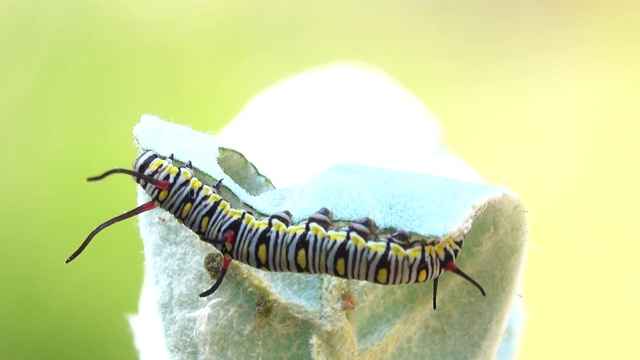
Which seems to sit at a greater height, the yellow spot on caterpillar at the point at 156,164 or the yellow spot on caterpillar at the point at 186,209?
the yellow spot on caterpillar at the point at 156,164

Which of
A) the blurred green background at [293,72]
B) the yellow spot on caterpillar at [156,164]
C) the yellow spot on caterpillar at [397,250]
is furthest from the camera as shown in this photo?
the blurred green background at [293,72]

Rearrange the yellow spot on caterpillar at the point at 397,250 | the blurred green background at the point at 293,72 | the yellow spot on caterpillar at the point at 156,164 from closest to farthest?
the yellow spot on caterpillar at the point at 397,250, the yellow spot on caterpillar at the point at 156,164, the blurred green background at the point at 293,72

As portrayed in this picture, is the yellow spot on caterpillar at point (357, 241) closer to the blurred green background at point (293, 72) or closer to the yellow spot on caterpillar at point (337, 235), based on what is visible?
the yellow spot on caterpillar at point (337, 235)

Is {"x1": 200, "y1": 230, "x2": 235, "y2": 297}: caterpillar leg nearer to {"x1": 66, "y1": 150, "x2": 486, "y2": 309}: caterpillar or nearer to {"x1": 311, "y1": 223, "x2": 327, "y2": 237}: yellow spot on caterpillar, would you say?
{"x1": 66, "y1": 150, "x2": 486, "y2": 309}: caterpillar

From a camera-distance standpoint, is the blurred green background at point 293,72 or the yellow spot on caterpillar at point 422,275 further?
the blurred green background at point 293,72

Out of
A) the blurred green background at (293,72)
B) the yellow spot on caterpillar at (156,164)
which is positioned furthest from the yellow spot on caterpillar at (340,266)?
the blurred green background at (293,72)

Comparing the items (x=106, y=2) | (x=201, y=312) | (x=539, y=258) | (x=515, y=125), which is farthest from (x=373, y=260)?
(x=106, y=2)
